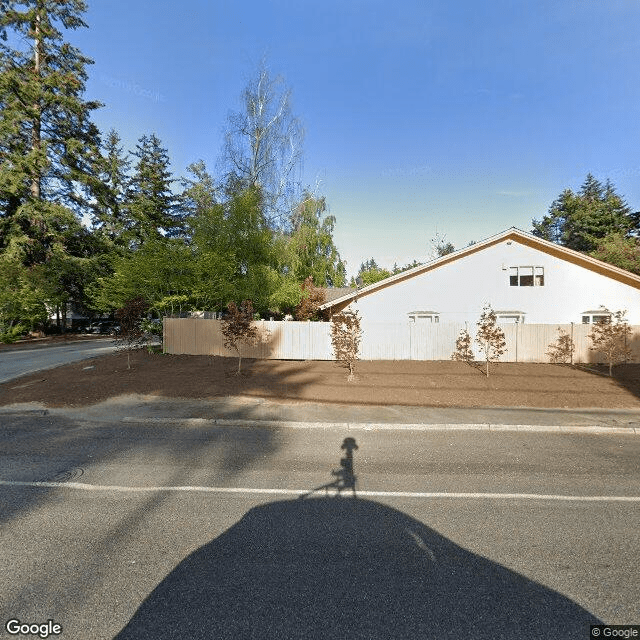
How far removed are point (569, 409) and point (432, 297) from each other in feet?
32.7

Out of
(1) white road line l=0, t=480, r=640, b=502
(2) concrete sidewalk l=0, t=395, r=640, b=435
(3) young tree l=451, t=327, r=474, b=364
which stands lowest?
(1) white road line l=0, t=480, r=640, b=502

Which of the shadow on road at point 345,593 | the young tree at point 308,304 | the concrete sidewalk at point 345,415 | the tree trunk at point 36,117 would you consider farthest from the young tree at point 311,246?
the tree trunk at point 36,117

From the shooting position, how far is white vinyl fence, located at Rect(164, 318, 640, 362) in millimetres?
15586

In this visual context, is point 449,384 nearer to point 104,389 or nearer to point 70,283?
point 104,389

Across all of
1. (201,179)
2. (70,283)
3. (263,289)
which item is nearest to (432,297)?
(263,289)

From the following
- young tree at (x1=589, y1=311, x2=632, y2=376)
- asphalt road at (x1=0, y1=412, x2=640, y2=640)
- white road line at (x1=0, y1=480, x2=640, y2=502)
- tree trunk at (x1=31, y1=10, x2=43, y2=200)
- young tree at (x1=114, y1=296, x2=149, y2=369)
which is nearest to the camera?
asphalt road at (x1=0, y1=412, x2=640, y2=640)

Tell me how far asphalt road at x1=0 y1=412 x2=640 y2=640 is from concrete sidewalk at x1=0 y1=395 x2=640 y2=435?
1.32m

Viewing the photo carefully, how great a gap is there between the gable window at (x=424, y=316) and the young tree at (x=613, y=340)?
6416 mm

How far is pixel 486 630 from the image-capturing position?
7.57ft

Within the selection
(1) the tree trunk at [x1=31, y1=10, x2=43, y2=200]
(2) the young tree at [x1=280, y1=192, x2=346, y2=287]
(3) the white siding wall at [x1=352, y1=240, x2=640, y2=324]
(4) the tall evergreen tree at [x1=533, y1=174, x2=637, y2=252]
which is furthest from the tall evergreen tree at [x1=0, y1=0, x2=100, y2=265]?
(4) the tall evergreen tree at [x1=533, y1=174, x2=637, y2=252]

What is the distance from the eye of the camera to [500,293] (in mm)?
17297

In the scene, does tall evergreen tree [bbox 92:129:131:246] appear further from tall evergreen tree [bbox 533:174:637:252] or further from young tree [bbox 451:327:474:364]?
tall evergreen tree [bbox 533:174:637:252]

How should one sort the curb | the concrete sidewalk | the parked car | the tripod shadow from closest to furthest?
1. the tripod shadow
2. the curb
3. the concrete sidewalk
4. the parked car

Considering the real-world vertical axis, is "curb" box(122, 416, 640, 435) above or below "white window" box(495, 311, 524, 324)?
below
